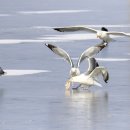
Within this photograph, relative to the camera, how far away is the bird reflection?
1218 cm

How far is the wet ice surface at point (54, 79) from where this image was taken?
40.2 ft

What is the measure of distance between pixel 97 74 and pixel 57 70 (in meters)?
2.74

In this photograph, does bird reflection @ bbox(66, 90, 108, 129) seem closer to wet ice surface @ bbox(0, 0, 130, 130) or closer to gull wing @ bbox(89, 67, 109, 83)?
wet ice surface @ bbox(0, 0, 130, 130)

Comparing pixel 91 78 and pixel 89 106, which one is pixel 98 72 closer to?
pixel 91 78

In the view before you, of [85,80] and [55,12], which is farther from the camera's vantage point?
[55,12]

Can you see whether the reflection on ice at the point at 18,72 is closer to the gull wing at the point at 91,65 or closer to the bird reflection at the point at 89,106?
the gull wing at the point at 91,65

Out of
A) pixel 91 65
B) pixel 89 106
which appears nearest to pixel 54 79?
pixel 91 65

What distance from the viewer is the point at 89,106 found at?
13.4 metres

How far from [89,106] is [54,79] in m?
2.93

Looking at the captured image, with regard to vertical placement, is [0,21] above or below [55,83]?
below

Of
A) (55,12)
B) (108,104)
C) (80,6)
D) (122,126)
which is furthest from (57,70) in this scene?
(80,6)

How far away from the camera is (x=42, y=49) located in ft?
70.4

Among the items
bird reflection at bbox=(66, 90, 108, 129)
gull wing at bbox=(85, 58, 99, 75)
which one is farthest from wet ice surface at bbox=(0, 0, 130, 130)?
gull wing at bbox=(85, 58, 99, 75)

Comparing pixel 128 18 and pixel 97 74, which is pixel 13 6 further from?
pixel 97 74
